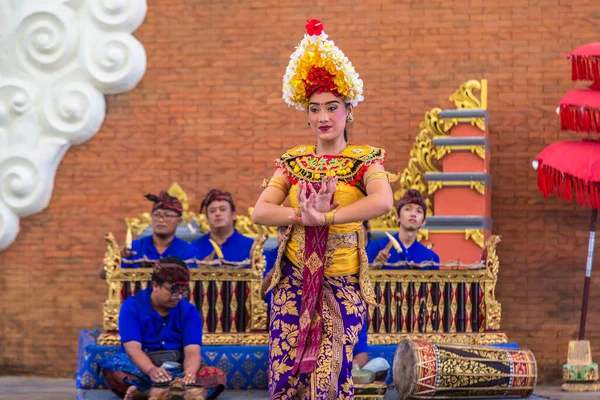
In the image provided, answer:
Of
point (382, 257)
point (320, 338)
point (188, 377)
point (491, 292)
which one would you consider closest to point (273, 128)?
point (382, 257)

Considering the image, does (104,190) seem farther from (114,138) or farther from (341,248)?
(341,248)

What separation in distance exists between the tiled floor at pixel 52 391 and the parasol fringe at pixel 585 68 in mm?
2500

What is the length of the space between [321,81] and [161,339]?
254 centimetres

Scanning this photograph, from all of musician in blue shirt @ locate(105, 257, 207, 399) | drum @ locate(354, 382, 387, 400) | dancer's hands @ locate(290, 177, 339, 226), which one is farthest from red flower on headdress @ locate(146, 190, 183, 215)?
dancer's hands @ locate(290, 177, 339, 226)

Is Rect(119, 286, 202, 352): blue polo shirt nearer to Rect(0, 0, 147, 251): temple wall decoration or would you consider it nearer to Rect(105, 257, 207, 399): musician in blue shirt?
Rect(105, 257, 207, 399): musician in blue shirt

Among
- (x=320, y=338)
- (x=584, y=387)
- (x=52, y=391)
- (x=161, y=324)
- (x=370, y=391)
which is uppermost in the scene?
(x=320, y=338)

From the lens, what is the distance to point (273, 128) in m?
9.55

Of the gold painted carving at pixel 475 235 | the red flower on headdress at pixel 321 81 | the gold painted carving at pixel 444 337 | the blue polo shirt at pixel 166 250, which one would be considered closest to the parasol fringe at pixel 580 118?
the gold painted carving at pixel 475 235

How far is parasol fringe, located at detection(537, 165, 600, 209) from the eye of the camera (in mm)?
8273

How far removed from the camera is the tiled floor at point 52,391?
679 centimetres

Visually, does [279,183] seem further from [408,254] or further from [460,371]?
[408,254]

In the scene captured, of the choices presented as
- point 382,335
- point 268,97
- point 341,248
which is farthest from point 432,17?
point 341,248

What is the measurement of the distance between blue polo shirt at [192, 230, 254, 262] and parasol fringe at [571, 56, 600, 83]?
302cm

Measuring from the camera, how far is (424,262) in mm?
7094
